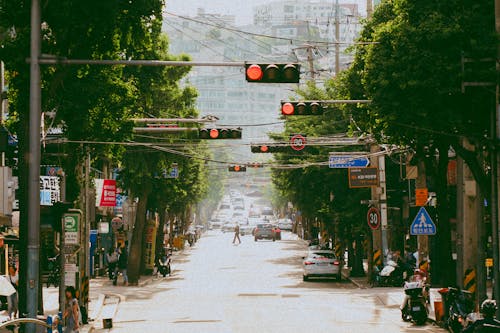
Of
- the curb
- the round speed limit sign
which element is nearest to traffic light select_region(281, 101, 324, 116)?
the round speed limit sign

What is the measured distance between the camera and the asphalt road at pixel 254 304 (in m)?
28.2

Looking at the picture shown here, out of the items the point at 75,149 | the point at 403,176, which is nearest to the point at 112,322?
the point at 75,149

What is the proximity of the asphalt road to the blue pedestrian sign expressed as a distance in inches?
98.2

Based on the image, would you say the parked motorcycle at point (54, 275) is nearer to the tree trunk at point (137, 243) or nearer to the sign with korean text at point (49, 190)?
the sign with korean text at point (49, 190)

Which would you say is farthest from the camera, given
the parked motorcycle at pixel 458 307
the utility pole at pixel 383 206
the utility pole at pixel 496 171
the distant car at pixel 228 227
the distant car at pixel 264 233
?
the distant car at pixel 228 227

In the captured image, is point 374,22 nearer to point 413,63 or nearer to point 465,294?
point 413,63

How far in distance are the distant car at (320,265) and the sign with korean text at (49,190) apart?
38.9ft

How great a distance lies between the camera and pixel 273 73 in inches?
700

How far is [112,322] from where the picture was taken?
29375mm

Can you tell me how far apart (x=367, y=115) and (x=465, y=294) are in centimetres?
736

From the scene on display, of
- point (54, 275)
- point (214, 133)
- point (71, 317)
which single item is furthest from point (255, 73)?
point (54, 275)

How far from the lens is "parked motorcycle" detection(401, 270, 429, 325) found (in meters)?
28.6

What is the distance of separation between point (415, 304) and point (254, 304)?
25.8 ft

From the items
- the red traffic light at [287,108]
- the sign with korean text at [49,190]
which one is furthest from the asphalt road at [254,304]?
the red traffic light at [287,108]
